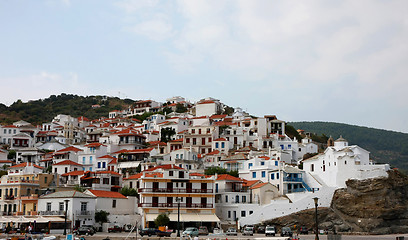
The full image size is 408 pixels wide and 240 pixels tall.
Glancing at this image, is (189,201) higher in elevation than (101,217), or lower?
higher

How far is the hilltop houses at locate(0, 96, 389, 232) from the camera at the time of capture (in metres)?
60.7

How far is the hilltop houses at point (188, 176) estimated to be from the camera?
6069 centimetres

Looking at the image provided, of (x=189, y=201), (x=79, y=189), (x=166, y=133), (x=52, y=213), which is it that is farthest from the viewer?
(x=166, y=133)

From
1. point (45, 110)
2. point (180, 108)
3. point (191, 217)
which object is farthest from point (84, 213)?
point (45, 110)

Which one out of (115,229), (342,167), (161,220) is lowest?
(115,229)

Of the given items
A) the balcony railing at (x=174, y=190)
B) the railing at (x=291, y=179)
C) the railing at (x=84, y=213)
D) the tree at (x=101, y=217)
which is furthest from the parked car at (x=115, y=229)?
the railing at (x=291, y=179)

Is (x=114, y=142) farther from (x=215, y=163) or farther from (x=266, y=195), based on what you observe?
(x=266, y=195)

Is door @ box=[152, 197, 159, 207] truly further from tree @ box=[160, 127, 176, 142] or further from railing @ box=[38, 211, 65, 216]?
tree @ box=[160, 127, 176, 142]

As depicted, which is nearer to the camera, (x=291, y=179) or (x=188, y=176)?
(x=188, y=176)

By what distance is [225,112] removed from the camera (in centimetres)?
12469

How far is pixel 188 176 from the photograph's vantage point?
62906mm

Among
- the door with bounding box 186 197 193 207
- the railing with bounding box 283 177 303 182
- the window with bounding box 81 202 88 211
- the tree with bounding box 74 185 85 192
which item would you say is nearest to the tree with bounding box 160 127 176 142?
the tree with bounding box 74 185 85 192

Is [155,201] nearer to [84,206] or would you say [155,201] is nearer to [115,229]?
[115,229]

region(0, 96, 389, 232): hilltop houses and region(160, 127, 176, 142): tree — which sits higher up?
region(160, 127, 176, 142): tree
